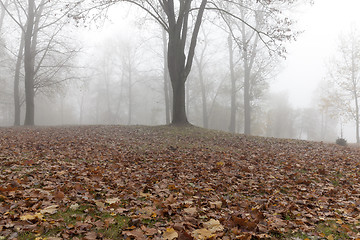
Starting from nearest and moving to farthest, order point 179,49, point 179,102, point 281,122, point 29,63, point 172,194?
point 172,194, point 179,49, point 179,102, point 29,63, point 281,122

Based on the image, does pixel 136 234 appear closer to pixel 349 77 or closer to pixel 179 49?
pixel 179 49

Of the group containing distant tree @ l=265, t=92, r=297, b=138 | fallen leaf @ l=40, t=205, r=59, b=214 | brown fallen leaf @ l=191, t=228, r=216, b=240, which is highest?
distant tree @ l=265, t=92, r=297, b=138

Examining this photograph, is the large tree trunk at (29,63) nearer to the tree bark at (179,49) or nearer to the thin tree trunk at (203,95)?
the tree bark at (179,49)

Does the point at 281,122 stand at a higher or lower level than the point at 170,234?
higher

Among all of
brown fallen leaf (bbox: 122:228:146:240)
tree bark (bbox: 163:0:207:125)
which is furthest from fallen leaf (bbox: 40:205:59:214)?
tree bark (bbox: 163:0:207:125)

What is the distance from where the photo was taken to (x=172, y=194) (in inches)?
176

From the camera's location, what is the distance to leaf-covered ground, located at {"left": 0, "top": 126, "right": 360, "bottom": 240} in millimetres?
Result: 3117

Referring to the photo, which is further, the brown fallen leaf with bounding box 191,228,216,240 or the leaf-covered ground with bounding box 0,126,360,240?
the leaf-covered ground with bounding box 0,126,360,240

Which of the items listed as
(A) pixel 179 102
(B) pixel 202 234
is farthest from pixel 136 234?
(A) pixel 179 102

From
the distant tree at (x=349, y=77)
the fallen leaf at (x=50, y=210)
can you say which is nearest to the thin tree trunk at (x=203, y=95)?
the distant tree at (x=349, y=77)

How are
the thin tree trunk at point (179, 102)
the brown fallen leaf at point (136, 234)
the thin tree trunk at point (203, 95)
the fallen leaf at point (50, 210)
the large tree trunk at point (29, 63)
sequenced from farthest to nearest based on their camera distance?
the thin tree trunk at point (203, 95) < the large tree trunk at point (29, 63) < the thin tree trunk at point (179, 102) < the fallen leaf at point (50, 210) < the brown fallen leaf at point (136, 234)

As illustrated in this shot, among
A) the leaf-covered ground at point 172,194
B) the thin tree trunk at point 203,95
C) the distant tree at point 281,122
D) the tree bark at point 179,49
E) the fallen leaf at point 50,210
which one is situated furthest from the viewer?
the distant tree at point 281,122

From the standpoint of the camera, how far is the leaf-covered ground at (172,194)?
3.12 metres

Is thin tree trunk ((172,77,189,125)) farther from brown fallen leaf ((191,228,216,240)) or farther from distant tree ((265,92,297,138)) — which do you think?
distant tree ((265,92,297,138))
